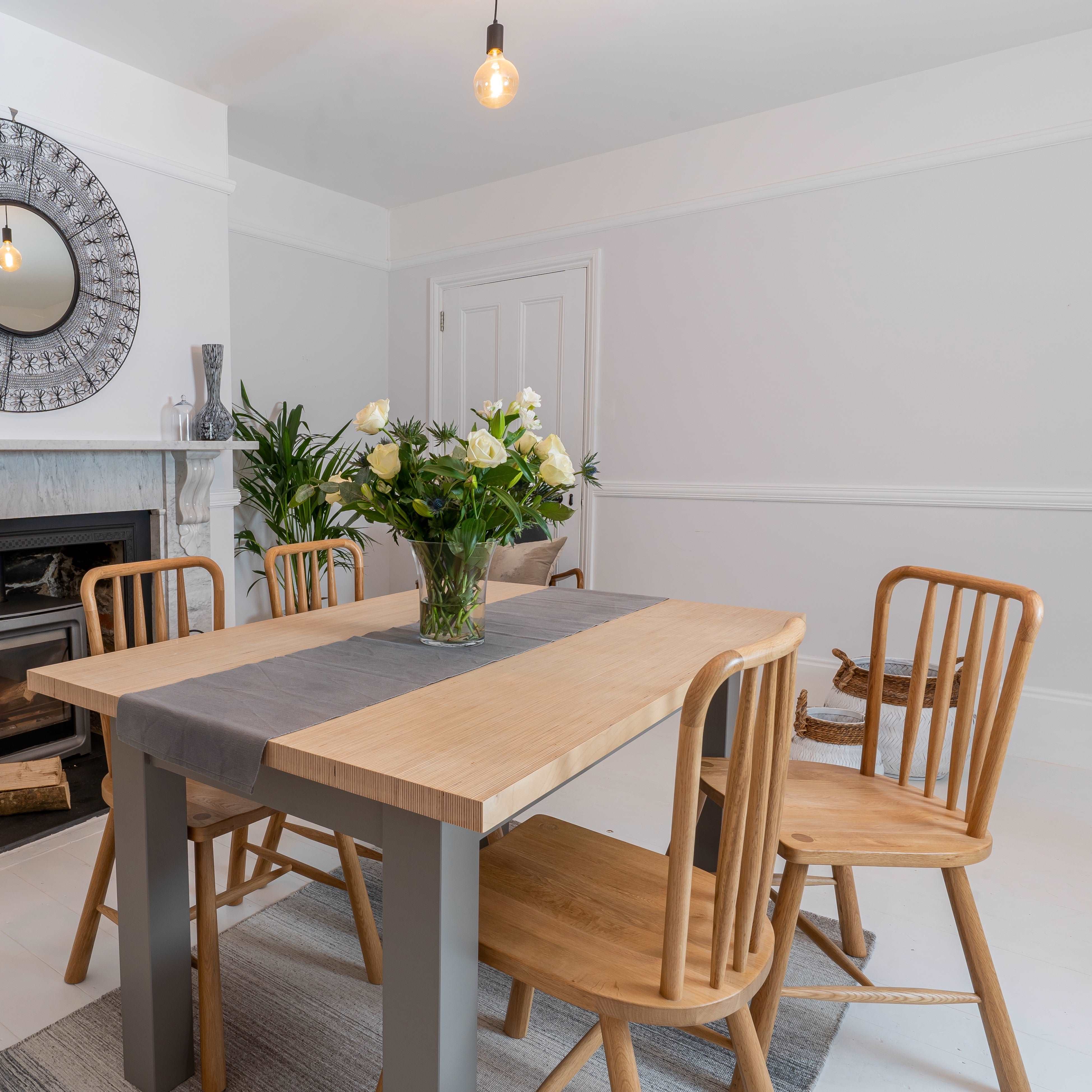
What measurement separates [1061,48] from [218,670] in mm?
3438

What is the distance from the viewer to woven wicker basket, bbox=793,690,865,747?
8.91ft

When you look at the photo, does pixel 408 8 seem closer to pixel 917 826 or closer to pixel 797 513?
pixel 797 513

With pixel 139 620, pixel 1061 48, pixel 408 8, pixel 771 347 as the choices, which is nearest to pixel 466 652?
pixel 139 620

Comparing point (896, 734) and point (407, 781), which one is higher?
point (407, 781)

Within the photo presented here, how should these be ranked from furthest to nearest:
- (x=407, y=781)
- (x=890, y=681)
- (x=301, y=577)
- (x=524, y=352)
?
(x=524, y=352) → (x=890, y=681) → (x=301, y=577) → (x=407, y=781)

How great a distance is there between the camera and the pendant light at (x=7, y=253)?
2.64 metres

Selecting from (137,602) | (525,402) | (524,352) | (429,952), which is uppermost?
(524,352)

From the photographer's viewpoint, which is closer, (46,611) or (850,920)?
(850,920)

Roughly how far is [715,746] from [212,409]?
2414mm

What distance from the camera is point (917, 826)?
138 cm

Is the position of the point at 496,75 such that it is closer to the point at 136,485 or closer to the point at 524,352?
the point at 136,485

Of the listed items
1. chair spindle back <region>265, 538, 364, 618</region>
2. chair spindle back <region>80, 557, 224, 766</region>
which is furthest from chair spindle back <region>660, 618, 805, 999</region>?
chair spindle back <region>265, 538, 364, 618</region>

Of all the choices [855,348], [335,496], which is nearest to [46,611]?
[335,496]

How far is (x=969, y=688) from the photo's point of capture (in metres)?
1.41
